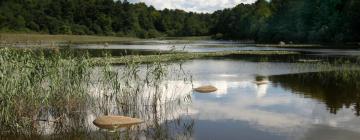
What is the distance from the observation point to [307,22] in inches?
3570

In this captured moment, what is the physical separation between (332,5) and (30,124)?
8217 centimetres

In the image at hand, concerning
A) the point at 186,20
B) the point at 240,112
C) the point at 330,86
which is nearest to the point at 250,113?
the point at 240,112

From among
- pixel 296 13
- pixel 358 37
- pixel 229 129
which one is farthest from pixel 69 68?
pixel 296 13

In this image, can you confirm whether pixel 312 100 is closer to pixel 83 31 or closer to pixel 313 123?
pixel 313 123

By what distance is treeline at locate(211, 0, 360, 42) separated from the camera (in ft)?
247

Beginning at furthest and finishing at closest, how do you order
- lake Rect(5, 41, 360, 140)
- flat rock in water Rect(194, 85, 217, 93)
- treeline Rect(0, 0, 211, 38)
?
treeline Rect(0, 0, 211, 38), flat rock in water Rect(194, 85, 217, 93), lake Rect(5, 41, 360, 140)

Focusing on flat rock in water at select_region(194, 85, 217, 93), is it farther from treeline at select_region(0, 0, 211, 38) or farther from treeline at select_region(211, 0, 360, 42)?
treeline at select_region(0, 0, 211, 38)

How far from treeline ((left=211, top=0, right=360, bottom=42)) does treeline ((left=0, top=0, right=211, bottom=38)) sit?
161 feet

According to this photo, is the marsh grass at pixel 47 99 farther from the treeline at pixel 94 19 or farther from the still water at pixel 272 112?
the treeline at pixel 94 19

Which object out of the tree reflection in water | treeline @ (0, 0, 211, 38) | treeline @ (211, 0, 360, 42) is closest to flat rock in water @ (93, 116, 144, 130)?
the tree reflection in water

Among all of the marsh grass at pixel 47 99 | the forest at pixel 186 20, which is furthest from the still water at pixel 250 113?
the forest at pixel 186 20

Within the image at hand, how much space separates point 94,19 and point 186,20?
52.3 m

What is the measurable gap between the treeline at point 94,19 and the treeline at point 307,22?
4919 cm

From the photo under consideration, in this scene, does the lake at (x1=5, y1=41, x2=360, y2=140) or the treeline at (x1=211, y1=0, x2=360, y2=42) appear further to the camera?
the treeline at (x1=211, y1=0, x2=360, y2=42)
